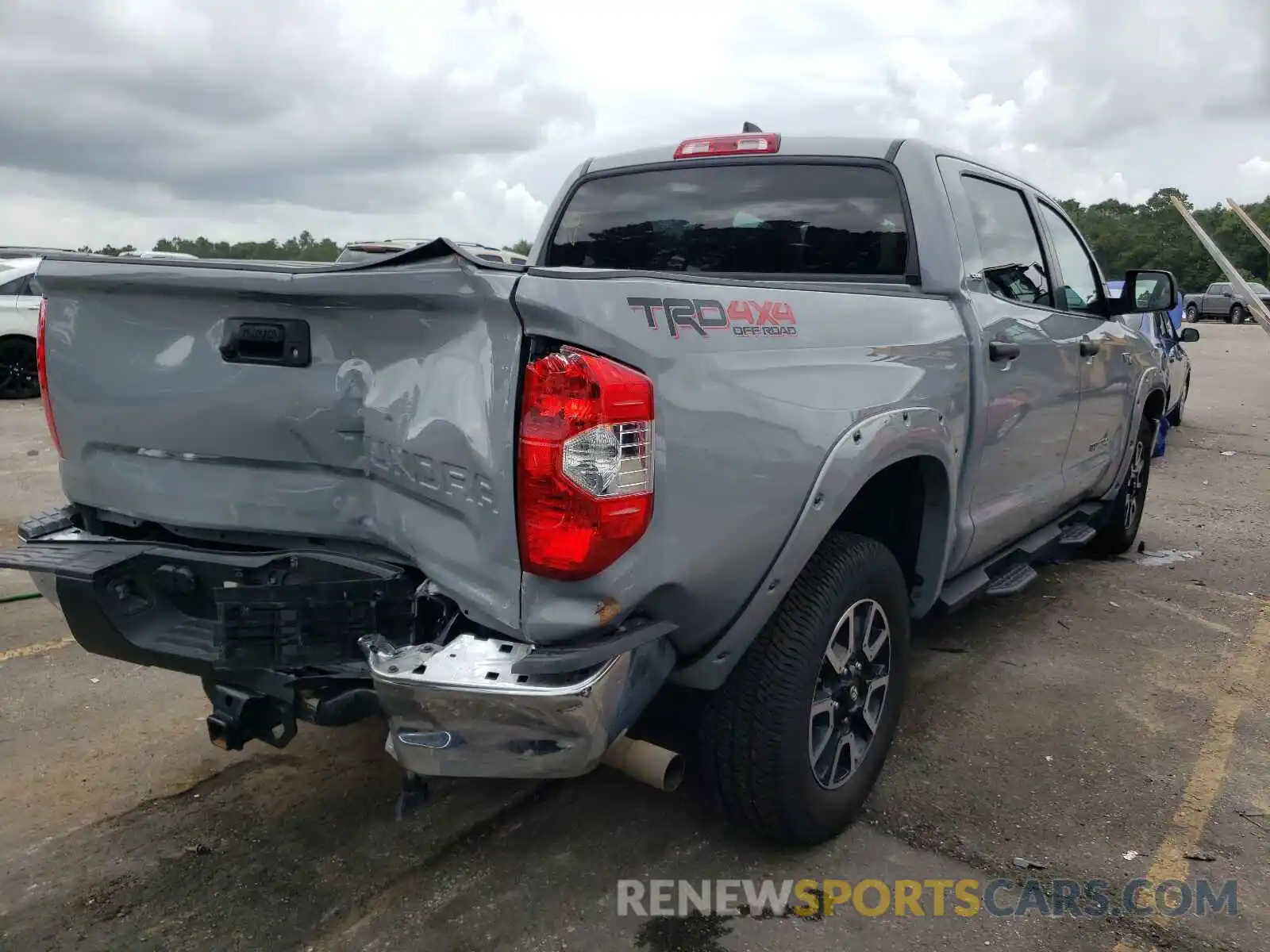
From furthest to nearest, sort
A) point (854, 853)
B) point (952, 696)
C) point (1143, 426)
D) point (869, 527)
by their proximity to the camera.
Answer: point (1143, 426) → point (952, 696) → point (869, 527) → point (854, 853)

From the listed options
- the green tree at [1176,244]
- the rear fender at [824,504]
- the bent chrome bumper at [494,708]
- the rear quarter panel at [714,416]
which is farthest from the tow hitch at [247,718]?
the green tree at [1176,244]

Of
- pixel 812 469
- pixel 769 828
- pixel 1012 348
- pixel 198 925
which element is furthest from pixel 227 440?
pixel 1012 348

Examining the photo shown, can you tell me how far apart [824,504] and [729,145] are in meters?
1.93

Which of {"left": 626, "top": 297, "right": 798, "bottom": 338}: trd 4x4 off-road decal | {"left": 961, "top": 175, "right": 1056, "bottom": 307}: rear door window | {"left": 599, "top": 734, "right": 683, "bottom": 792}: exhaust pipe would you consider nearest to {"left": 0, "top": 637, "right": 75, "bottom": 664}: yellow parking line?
{"left": 599, "top": 734, "right": 683, "bottom": 792}: exhaust pipe

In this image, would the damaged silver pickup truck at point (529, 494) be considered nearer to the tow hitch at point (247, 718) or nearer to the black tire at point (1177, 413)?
the tow hitch at point (247, 718)

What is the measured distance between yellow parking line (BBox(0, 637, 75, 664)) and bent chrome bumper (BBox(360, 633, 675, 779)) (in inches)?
113

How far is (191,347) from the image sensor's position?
8.48ft

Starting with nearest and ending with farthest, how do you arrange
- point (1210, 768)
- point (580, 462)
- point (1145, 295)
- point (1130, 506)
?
point (580, 462) → point (1210, 768) → point (1145, 295) → point (1130, 506)

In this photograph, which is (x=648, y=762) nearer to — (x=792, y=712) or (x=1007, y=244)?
(x=792, y=712)

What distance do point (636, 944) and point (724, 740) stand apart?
531 mm

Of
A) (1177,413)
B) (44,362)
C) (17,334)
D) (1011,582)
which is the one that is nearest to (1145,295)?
(1011,582)

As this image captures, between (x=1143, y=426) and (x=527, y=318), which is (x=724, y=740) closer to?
(x=527, y=318)

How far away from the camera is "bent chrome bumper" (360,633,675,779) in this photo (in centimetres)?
203

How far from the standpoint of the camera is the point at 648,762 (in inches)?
98.8
